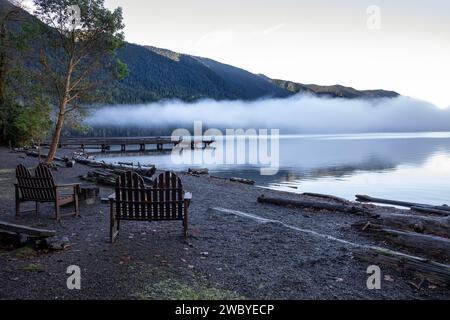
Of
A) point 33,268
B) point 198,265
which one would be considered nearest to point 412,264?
point 198,265

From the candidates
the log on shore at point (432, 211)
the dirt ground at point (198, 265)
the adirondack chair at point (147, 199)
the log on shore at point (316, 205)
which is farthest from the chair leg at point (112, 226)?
the log on shore at point (432, 211)

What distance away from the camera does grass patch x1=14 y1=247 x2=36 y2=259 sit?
20.2 feet

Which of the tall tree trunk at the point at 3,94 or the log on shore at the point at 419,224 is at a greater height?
the tall tree trunk at the point at 3,94

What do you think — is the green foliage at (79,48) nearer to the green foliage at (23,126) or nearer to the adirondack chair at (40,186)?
the green foliage at (23,126)

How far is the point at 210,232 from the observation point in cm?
834

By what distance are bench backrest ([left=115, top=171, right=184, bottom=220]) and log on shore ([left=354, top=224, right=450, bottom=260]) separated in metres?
4.50

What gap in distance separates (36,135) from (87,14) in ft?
63.0

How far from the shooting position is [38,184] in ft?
29.5

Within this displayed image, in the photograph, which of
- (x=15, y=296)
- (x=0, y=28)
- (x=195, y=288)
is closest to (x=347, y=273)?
(x=195, y=288)

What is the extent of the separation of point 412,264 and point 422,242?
135 centimetres

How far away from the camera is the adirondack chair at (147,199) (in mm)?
7320

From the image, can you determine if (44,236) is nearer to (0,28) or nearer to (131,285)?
(131,285)

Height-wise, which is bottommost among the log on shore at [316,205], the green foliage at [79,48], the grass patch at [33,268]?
the log on shore at [316,205]

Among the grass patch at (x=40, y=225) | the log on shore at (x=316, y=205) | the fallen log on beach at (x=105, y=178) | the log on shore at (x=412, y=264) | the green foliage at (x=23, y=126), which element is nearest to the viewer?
the log on shore at (x=412, y=264)
